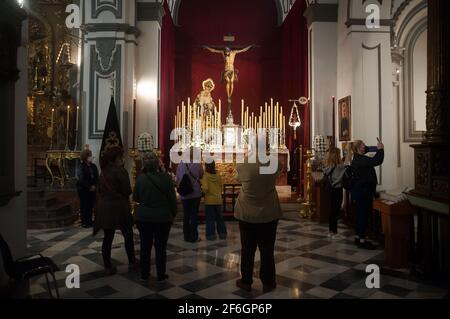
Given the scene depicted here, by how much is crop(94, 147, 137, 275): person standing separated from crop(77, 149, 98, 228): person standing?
9.33 feet

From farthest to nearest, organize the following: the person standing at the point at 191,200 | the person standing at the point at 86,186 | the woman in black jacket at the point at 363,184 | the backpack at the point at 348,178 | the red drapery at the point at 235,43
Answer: the red drapery at the point at 235,43 < the person standing at the point at 86,186 < the person standing at the point at 191,200 < the backpack at the point at 348,178 < the woman in black jacket at the point at 363,184

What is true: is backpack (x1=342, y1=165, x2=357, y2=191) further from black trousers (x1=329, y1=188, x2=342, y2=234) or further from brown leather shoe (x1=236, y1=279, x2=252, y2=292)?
brown leather shoe (x1=236, y1=279, x2=252, y2=292)

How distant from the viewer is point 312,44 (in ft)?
31.2

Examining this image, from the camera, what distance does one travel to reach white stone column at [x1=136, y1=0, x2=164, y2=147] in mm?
9688

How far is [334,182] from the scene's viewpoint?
6148mm

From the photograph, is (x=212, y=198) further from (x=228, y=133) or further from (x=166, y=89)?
(x=166, y=89)

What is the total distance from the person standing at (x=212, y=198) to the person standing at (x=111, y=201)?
1750 millimetres

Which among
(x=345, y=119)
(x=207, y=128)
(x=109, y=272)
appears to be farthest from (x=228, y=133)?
(x=109, y=272)

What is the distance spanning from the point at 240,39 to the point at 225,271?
10195 mm

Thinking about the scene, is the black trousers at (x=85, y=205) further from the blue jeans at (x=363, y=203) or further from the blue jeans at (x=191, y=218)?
the blue jeans at (x=363, y=203)

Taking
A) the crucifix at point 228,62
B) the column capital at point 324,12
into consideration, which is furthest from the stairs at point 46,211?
the column capital at point 324,12

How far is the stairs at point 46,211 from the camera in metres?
7.23
